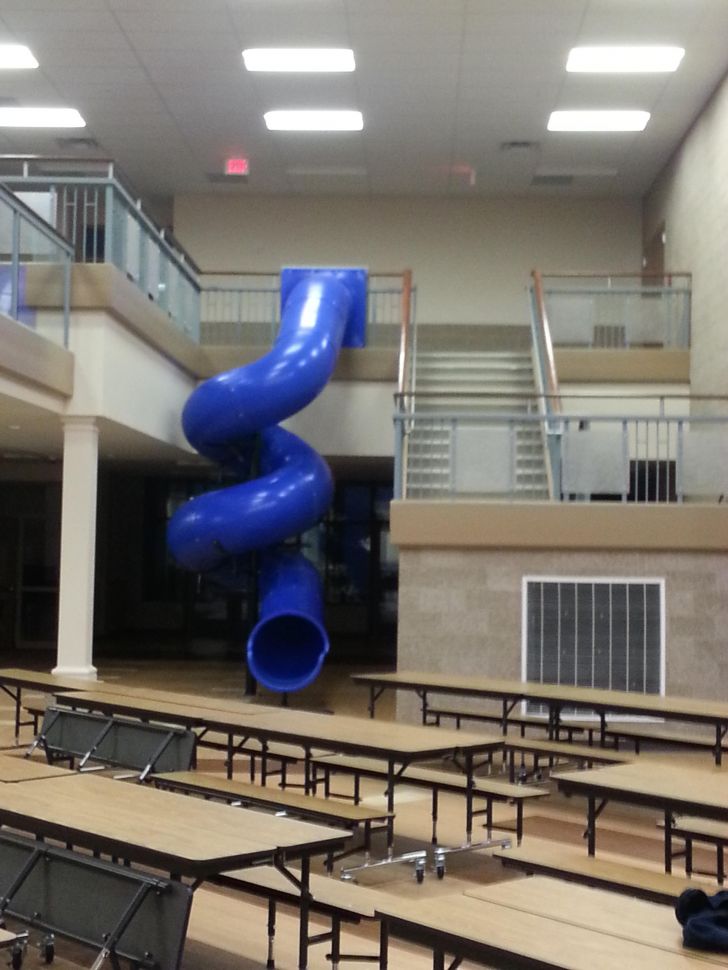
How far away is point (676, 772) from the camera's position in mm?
6254

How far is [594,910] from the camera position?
3.92 m

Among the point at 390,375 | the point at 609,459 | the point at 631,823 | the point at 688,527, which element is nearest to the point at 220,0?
the point at 390,375

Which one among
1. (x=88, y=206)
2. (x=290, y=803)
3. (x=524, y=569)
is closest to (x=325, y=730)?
(x=290, y=803)

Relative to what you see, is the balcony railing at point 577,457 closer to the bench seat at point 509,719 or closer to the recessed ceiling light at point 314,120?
the bench seat at point 509,719

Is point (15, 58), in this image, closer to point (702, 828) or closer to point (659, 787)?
point (702, 828)

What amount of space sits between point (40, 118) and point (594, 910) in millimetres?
17184

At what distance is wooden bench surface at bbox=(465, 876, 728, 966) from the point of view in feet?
11.9

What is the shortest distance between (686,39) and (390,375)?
5.38m

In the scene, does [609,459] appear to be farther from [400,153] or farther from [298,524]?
[400,153]

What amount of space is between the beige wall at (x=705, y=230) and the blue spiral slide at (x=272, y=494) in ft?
15.6

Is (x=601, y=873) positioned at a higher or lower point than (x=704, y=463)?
lower

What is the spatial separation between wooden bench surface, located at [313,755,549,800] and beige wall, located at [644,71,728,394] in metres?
8.89

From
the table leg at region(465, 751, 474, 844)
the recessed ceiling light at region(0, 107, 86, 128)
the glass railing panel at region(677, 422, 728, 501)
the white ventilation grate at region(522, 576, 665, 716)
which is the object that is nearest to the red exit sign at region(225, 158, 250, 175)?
the recessed ceiling light at region(0, 107, 86, 128)

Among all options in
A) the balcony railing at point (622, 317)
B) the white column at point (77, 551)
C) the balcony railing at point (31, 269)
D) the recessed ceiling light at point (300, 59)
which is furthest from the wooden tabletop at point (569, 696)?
the recessed ceiling light at point (300, 59)
